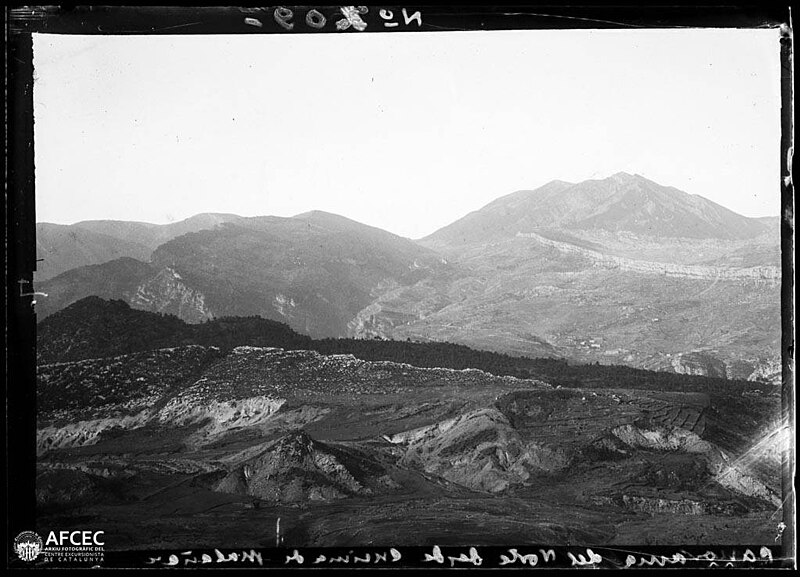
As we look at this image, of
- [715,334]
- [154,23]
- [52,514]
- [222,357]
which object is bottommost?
[52,514]

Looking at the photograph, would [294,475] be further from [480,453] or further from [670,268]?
[670,268]

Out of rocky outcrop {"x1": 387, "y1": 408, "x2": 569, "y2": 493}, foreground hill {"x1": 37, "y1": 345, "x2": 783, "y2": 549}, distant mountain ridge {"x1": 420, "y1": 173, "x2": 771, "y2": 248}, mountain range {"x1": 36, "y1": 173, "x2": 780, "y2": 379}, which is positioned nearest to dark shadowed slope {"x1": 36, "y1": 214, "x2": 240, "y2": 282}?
mountain range {"x1": 36, "y1": 173, "x2": 780, "y2": 379}

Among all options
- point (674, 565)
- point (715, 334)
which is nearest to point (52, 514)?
point (674, 565)

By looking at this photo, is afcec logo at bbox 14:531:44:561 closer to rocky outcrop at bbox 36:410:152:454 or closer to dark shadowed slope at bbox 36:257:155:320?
rocky outcrop at bbox 36:410:152:454

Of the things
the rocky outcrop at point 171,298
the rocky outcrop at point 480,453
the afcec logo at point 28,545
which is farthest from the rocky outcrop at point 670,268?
the afcec logo at point 28,545

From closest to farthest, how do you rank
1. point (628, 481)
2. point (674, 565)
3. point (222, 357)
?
point (674, 565) → point (628, 481) → point (222, 357)

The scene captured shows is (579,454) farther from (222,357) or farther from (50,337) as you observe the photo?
(50,337)
